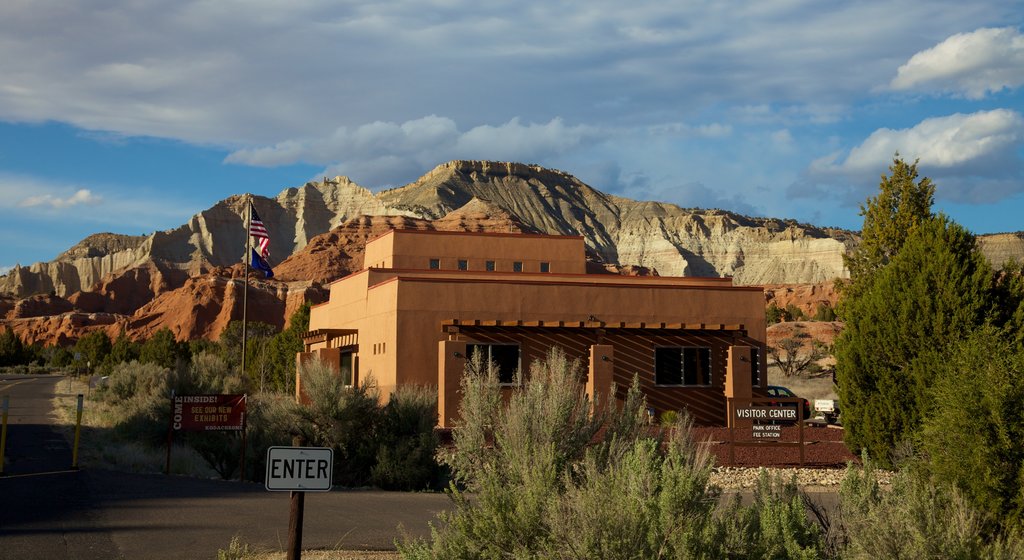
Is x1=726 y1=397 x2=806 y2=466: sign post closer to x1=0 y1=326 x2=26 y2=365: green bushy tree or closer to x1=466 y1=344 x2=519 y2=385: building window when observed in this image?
x1=466 y1=344 x2=519 y2=385: building window

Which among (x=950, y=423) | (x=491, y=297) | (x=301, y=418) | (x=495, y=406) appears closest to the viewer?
(x=950, y=423)

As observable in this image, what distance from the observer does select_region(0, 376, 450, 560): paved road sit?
34.9 ft

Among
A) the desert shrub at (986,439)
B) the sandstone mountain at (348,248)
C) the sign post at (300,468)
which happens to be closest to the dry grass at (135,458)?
the sign post at (300,468)

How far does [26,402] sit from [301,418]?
103ft

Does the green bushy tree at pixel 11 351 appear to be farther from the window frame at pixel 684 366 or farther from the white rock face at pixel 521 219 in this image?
the window frame at pixel 684 366

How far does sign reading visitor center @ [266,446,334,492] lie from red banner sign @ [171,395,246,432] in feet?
36.5

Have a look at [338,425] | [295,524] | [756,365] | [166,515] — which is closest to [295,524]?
[295,524]

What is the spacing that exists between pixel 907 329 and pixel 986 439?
26.0ft

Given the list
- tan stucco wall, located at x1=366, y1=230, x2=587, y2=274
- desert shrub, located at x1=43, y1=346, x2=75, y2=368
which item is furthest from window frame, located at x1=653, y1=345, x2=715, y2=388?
desert shrub, located at x1=43, y1=346, x2=75, y2=368

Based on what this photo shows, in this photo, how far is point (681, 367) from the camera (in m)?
31.6

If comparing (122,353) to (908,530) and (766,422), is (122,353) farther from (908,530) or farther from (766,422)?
(908,530)

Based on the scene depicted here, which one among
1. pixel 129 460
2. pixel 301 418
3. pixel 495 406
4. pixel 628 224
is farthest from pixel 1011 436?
pixel 628 224

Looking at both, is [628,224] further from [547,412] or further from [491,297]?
[547,412]

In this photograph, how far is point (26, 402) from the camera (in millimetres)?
43250
